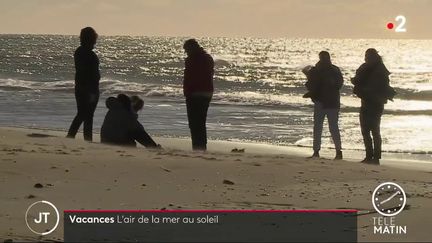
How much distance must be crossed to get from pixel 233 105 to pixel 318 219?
76.0 feet

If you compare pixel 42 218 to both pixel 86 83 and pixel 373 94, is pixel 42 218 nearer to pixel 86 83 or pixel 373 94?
pixel 86 83

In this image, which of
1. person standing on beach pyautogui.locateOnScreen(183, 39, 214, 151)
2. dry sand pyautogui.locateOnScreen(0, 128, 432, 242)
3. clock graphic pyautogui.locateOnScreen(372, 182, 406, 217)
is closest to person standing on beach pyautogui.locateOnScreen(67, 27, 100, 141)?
person standing on beach pyautogui.locateOnScreen(183, 39, 214, 151)

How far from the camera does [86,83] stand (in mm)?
10711

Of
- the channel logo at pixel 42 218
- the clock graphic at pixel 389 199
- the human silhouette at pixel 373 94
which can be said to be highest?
the human silhouette at pixel 373 94

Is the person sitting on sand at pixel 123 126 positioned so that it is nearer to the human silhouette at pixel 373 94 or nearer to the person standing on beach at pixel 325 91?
the person standing on beach at pixel 325 91

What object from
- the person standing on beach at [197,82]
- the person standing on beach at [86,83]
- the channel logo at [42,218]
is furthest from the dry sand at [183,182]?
the person standing on beach at [86,83]

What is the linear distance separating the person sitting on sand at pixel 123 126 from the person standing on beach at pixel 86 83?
37.9 inches

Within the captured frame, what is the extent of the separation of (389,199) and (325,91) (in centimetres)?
475

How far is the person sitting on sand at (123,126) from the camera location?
957 cm

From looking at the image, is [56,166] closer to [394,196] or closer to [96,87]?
[394,196]

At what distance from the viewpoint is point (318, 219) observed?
16.9 feet

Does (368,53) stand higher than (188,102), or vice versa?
(368,53)

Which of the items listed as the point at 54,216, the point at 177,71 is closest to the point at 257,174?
the point at 54,216

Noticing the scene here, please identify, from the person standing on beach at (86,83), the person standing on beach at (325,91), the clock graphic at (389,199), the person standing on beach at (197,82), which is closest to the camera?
the clock graphic at (389,199)
